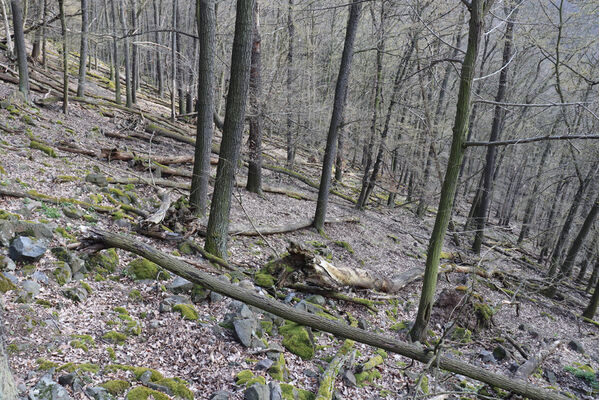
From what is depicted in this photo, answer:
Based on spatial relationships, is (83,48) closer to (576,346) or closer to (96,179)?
(96,179)

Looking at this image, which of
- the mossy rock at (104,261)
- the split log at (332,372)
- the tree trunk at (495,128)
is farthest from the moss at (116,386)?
the tree trunk at (495,128)

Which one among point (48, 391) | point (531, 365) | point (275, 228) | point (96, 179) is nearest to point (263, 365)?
Answer: point (48, 391)

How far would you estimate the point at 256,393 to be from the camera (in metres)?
3.47

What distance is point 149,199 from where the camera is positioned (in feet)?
27.8

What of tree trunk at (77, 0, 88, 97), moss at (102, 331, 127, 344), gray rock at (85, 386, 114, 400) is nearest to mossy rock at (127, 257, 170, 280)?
moss at (102, 331, 127, 344)

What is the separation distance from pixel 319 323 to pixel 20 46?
12.8 m

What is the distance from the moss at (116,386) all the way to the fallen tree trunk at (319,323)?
65.3 inches

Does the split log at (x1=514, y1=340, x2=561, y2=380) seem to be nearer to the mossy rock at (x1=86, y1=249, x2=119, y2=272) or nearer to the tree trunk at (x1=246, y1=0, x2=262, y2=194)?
the mossy rock at (x1=86, y1=249, x2=119, y2=272)

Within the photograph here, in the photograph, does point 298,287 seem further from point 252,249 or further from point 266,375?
point 266,375

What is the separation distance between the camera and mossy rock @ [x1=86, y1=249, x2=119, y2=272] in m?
4.95

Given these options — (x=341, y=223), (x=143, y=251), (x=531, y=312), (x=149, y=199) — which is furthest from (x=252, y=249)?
(x=531, y=312)

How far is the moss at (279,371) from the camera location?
408 cm

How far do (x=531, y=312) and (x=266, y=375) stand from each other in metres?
9.13

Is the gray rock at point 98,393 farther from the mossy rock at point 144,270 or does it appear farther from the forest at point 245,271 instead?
the mossy rock at point 144,270
